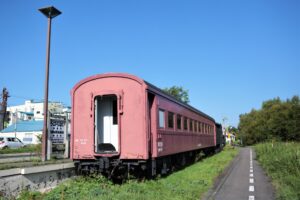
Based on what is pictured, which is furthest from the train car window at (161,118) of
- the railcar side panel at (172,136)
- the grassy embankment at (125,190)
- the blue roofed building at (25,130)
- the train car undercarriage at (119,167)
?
the blue roofed building at (25,130)

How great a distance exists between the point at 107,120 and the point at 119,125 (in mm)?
1245

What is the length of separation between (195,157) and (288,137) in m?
34.3

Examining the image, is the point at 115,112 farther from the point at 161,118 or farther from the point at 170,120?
the point at 170,120

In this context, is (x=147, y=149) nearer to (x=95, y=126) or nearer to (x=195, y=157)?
(x=95, y=126)

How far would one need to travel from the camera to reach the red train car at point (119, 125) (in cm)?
1016

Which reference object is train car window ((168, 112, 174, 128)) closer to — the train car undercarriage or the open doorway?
the train car undercarriage

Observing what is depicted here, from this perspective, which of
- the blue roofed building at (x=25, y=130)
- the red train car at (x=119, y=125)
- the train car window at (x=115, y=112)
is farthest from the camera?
the blue roofed building at (x=25, y=130)

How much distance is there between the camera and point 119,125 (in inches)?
409

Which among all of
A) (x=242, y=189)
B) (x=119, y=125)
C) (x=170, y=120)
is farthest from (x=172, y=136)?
(x=242, y=189)

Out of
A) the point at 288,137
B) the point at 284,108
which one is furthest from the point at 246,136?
the point at 288,137

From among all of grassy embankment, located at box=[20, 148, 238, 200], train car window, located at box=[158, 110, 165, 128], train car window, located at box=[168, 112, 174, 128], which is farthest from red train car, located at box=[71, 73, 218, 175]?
grassy embankment, located at box=[20, 148, 238, 200]

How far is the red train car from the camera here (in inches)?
400

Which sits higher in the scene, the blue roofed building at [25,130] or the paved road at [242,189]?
the blue roofed building at [25,130]

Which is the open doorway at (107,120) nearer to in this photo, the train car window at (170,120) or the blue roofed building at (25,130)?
the train car window at (170,120)
